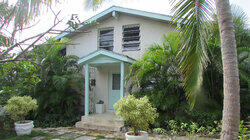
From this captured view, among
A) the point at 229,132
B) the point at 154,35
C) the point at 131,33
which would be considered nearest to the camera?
the point at 229,132

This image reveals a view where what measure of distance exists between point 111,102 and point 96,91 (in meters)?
1.04

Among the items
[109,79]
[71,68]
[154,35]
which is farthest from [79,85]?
[154,35]

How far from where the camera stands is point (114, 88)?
955cm

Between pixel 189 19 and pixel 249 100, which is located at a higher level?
pixel 189 19

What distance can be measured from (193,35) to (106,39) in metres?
6.84

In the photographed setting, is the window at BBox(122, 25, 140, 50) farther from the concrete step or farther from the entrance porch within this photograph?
the concrete step

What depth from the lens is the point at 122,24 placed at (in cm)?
964

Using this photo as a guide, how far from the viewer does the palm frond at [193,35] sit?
3.55m

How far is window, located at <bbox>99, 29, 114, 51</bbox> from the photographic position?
391 inches

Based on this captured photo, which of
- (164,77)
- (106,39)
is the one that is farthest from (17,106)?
(164,77)

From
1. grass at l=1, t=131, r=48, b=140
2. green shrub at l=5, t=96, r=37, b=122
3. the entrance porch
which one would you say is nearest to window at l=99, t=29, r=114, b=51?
the entrance porch

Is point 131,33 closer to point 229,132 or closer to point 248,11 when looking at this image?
point 248,11

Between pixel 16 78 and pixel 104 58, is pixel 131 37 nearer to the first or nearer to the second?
pixel 104 58

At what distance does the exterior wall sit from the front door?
1316mm
